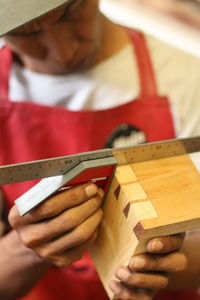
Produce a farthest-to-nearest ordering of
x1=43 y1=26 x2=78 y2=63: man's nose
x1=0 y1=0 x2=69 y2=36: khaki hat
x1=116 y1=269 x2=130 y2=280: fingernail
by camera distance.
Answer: x1=43 y1=26 x2=78 y2=63: man's nose < x1=116 y1=269 x2=130 y2=280: fingernail < x1=0 y1=0 x2=69 y2=36: khaki hat

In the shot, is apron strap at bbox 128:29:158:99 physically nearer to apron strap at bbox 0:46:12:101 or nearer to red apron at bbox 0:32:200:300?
red apron at bbox 0:32:200:300

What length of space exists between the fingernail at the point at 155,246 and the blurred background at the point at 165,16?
1.39m

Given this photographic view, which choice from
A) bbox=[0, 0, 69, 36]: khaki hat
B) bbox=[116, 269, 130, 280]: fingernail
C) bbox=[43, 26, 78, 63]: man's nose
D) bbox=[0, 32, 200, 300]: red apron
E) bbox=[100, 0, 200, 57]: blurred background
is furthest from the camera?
bbox=[100, 0, 200, 57]: blurred background

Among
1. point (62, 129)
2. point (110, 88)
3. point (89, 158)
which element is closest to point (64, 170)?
point (89, 158)

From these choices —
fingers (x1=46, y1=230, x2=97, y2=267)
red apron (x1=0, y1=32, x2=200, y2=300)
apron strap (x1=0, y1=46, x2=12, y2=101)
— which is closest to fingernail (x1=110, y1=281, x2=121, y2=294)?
fingers (x1=46, y1=230, x2=97, y2=267)

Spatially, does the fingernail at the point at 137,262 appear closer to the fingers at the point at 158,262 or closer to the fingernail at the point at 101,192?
the fingers at the point at 158,262

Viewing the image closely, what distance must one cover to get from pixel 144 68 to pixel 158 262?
→ 67 centimetres

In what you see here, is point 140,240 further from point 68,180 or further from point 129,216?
point 68,180

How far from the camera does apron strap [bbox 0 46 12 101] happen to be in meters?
1.27

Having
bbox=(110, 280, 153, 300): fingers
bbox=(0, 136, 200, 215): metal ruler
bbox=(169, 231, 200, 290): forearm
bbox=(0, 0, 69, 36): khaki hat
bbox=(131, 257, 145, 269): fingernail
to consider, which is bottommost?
bbox=(169, 231, 200, 290): forearm

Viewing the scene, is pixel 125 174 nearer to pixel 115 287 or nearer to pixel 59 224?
pixel 59 224

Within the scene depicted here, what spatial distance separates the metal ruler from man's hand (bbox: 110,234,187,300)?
0.61ft

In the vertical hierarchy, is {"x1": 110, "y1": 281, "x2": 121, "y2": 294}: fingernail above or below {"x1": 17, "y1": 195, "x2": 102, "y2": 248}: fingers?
below

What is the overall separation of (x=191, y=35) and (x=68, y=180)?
1.56m
